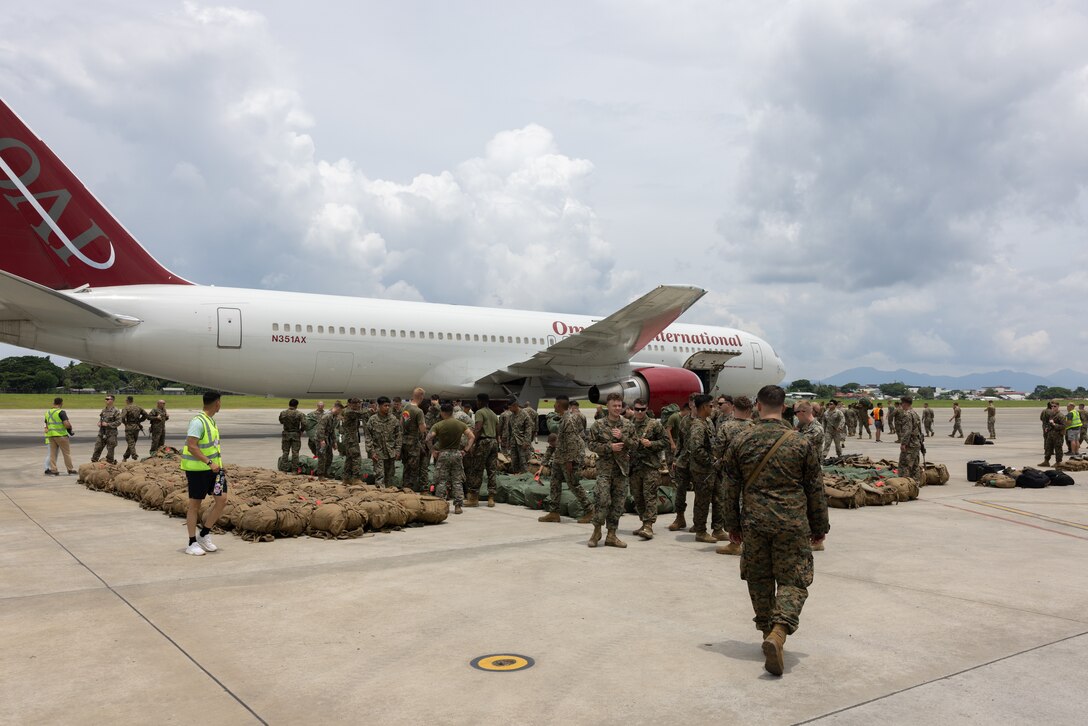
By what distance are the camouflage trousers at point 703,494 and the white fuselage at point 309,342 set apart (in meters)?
14.1

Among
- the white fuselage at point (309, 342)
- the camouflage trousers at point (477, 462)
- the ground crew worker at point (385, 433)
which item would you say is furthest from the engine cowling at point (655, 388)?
the ground crew worker at point (385, 433)

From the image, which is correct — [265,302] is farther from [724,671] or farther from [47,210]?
[724,671]

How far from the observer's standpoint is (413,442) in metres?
12.4

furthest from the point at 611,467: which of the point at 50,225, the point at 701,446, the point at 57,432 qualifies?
the point at 50,225

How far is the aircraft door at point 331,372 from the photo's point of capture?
837 inches

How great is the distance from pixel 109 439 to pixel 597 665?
14922 millimetres

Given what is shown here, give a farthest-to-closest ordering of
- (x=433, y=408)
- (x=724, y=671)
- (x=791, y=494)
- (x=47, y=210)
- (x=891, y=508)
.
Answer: (x=47, y=210) → (x=433, y=408) → (x=891, y=508) → (x=791, y=494) → (x=724, y=671)

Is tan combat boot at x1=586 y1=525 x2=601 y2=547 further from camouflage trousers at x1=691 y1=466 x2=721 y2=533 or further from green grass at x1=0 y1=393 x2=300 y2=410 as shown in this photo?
green grass at x1=0 y1=393 x2=300 y2=410

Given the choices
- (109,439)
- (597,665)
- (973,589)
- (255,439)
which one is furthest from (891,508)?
(255,439)

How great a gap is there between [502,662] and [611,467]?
426 centimetres

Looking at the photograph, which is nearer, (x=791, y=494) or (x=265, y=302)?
(x=791, y=494)

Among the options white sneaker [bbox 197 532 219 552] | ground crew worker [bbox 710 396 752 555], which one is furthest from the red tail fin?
ground crew worker [bbox 710 396 752 555]

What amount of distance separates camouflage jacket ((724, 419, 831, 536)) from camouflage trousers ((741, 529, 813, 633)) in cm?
7

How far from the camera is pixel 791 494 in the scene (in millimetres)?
5051
